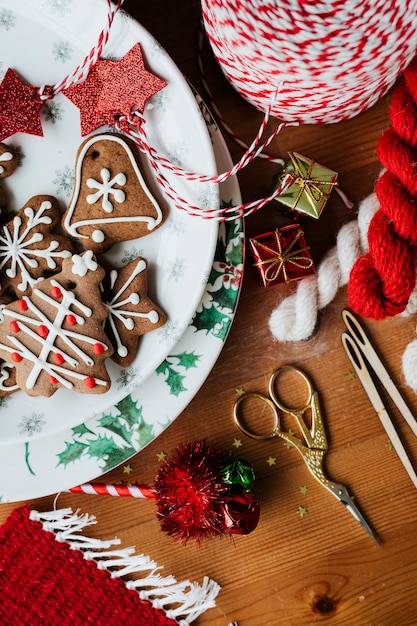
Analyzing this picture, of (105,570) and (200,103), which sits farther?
(105,570)

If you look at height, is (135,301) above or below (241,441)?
above

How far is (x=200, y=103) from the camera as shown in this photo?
88 centimetres

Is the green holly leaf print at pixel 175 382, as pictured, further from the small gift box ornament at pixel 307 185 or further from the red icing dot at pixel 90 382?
the small gift box ornament at pixel 307 185

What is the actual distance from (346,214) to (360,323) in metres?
0.17

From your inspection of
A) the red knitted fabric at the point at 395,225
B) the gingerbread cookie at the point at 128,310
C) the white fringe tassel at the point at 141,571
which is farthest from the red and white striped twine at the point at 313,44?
the white fringe tassel at the point at 141,571

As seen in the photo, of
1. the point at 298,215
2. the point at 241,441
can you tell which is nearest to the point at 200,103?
the point at 298,215

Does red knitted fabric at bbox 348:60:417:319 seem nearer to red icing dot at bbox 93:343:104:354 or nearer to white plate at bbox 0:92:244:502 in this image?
white plate at bbox 0:92:244:502

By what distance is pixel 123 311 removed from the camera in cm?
89

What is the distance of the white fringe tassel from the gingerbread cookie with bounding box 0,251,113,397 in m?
0.25

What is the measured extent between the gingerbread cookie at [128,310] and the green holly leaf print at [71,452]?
15 centimetres

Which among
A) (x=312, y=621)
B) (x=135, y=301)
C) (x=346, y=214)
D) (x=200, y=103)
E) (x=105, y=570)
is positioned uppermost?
(x=200, y=103)

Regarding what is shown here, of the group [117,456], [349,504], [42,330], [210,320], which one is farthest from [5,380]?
[349,504]

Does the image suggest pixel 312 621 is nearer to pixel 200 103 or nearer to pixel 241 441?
pixel 241 441

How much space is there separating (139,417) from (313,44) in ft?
1.85
